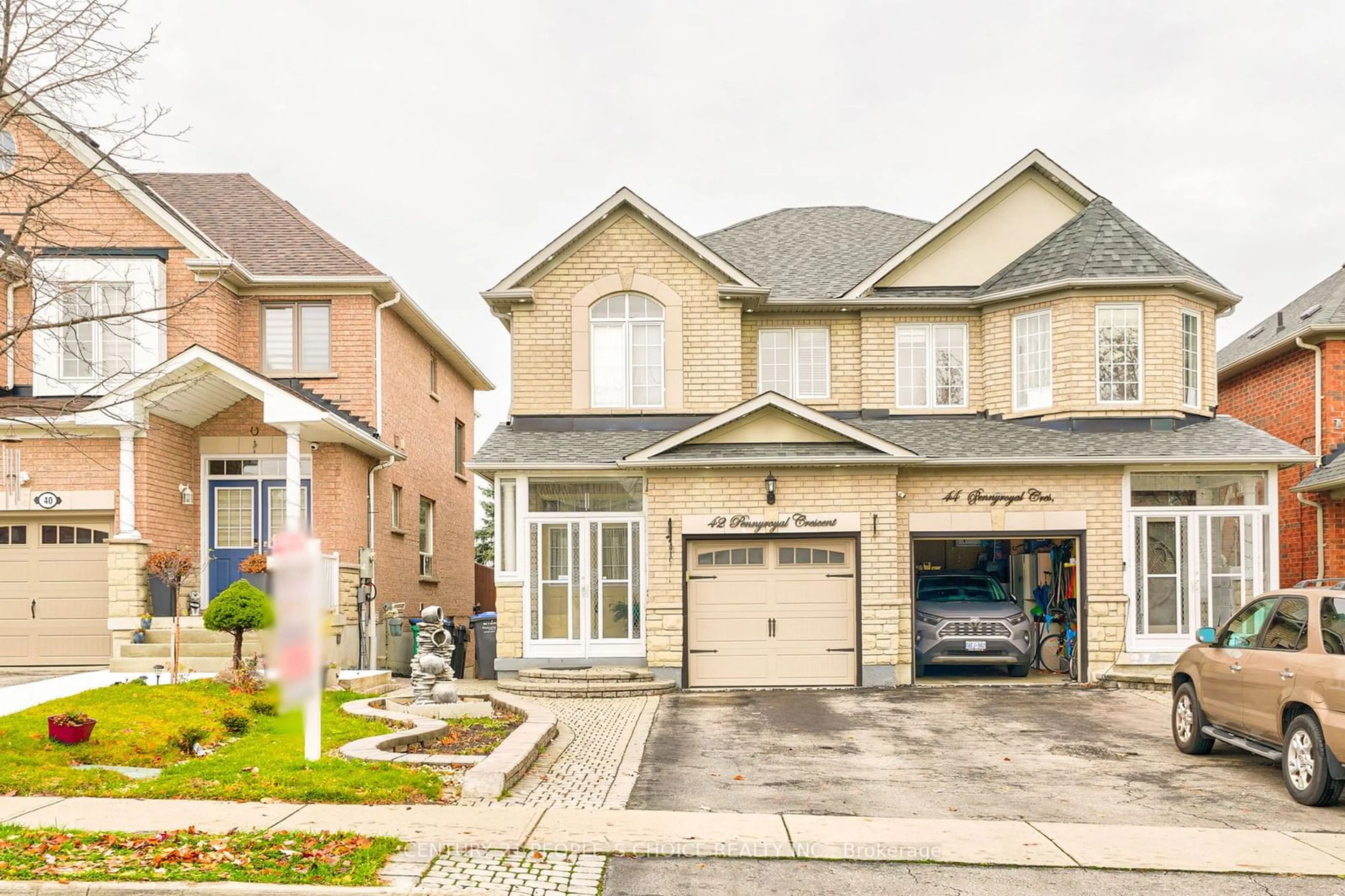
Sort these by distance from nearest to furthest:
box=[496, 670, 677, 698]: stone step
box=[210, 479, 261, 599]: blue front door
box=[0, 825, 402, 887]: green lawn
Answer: box=[0, 825, 402, 887]: green lawn
box=[496, 670, 677, 698]: stone step
box=[210, 479, 261, 599]: blue front door

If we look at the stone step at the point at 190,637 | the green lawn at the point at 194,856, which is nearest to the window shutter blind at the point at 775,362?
the stone step at the point at 190,637

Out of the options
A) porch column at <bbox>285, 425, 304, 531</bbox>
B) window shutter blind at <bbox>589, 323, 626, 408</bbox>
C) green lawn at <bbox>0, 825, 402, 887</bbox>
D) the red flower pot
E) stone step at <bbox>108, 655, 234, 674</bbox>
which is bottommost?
stone step at <bbox>108, 655, 234, 674</bbox>

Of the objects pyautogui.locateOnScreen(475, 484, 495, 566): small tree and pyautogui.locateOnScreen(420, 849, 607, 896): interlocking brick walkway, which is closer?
pyautogui.locateOnScreen(420, 849, 607, 896): interlocking brick walkway

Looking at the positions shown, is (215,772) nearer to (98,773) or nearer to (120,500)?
(98,773)

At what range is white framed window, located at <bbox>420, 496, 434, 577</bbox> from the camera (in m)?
24.1

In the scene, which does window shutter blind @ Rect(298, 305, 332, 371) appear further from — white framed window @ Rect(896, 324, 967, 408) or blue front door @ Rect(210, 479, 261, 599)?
white framed window @ Rect(896, 324, 967, 408)

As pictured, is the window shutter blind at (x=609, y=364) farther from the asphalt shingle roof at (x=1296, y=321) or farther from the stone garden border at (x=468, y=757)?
the asphalt shingle roof at (x=1296, y=321)

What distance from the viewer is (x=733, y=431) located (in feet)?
56.4

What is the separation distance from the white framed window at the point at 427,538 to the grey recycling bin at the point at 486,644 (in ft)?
18.7

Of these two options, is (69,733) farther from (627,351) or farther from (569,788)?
(627,351)

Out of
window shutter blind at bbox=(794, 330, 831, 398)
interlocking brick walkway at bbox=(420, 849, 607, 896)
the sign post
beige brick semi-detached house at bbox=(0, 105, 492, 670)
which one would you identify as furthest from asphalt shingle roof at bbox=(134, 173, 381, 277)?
the sign post

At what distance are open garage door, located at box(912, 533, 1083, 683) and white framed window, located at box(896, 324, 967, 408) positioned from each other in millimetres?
2444

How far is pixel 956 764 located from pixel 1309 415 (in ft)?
41.7

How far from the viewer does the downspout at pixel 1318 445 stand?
19156 mm
